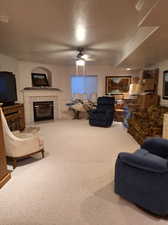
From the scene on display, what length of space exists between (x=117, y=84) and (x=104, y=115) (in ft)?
6.70

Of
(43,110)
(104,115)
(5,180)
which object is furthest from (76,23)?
(43,110)

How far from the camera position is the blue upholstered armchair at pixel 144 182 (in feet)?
4.93

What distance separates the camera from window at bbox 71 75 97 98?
23.0ft

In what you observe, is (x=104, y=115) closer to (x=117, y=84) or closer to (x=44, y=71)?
(x=117, y=84)

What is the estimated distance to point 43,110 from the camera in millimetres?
6629

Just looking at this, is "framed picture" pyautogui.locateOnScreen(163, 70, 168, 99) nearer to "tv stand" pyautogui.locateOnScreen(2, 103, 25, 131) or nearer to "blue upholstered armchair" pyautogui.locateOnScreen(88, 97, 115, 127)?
"blue upholstered armchair" pyautogui.locateOnScreen(88, 97, 115, 127)

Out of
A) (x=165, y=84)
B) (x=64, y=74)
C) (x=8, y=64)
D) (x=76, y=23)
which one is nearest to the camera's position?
(x=76, y=23)

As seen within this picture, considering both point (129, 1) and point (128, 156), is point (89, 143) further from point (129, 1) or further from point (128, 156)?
point (129, 1)

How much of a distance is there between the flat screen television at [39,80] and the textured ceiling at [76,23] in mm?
2525

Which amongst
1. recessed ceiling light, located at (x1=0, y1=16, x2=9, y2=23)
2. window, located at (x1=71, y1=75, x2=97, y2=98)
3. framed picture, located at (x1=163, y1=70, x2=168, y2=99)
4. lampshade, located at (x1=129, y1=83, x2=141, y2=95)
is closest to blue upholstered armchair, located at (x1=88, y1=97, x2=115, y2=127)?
lampshade, located at (x1=129, y1=83, x2=141, y2=95)

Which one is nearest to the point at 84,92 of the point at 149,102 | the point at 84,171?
the point at 149,102

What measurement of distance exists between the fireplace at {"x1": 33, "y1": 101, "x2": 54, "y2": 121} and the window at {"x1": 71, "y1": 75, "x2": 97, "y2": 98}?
1.26 m

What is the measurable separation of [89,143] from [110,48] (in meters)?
2.53

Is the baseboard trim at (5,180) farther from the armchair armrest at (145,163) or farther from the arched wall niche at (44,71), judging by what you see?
the arched wall niche at (44,71)
